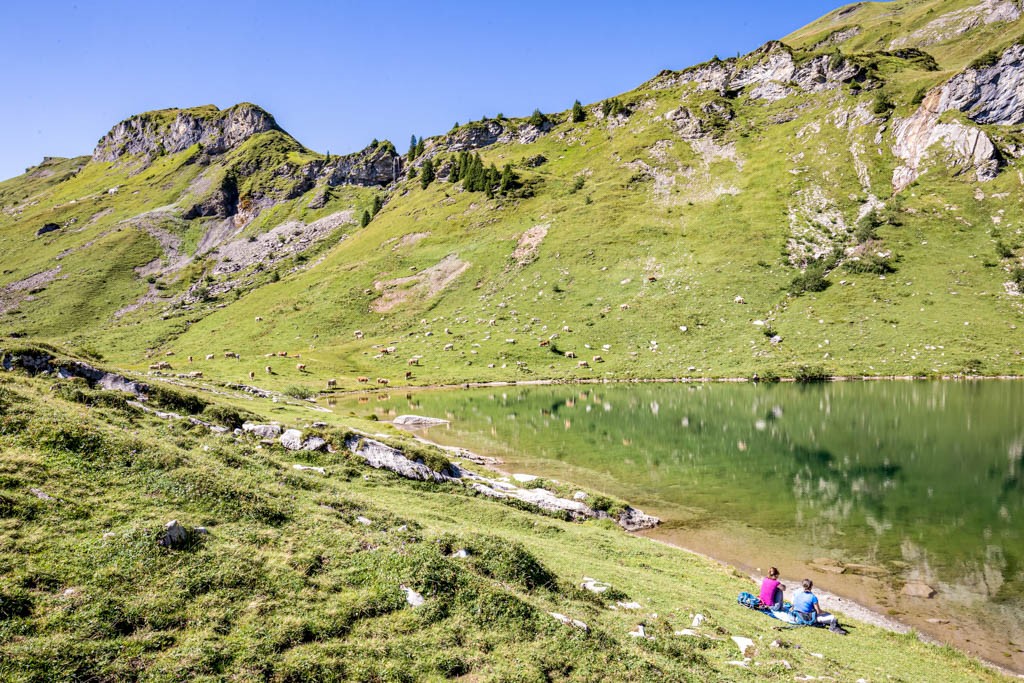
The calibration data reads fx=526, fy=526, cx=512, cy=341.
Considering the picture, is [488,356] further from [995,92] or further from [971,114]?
[995,92]

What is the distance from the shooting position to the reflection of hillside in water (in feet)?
77.5

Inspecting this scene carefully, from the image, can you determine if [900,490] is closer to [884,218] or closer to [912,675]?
[912,675]

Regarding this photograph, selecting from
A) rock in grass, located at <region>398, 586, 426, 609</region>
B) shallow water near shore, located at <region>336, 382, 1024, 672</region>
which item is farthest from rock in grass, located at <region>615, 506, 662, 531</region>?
rock in grass, located at <region>398, 586, 426, 609</region>

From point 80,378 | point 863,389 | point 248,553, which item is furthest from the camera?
point 863,389

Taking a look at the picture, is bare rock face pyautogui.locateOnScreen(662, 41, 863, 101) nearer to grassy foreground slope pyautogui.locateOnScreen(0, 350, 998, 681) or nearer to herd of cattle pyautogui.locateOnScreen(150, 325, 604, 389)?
herd of cattle pyautogui.locateOnScreen(150, 325, 604, 389)

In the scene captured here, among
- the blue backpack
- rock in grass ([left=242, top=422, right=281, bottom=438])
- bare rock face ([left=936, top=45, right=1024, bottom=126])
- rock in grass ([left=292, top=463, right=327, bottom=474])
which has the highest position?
bare rock face ([left=936, top=45, right=1024, bottom=126])

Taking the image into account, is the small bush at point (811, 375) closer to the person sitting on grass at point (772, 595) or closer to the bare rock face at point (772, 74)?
the person sitting on grass at point (772, 595)

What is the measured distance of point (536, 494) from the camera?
28.9 meters

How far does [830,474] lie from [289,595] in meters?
34.7

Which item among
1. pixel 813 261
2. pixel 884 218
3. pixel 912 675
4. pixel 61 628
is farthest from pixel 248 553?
pixel 884 218

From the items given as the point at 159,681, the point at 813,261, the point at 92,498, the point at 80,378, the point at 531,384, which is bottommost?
the point at 531,384

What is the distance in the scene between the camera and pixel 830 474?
34469mm

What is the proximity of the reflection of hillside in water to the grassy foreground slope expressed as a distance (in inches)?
350

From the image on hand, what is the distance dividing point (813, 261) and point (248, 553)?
112512 millimetres
